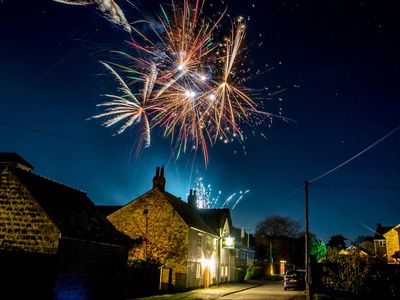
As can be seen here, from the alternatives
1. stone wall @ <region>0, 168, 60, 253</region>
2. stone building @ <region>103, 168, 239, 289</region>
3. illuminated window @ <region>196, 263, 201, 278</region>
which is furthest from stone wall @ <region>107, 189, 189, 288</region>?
stone wall @ <region>0, 168, 60, 253</region>

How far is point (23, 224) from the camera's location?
17109 mm

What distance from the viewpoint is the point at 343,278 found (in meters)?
22.0

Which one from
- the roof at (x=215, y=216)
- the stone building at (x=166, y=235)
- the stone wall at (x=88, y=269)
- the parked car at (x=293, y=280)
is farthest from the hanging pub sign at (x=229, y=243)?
the stone wall at (x=88, y=269)

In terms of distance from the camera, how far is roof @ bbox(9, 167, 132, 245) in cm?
1739

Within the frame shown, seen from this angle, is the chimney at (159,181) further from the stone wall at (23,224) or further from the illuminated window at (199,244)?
the stone wall at (23,224)

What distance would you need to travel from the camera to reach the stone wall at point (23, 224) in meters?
16.7

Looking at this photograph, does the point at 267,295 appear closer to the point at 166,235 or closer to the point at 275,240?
the point at 166,235

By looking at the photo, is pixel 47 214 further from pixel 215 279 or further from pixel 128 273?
pixel 215 279

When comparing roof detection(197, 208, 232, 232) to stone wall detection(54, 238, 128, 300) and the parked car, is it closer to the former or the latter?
the parked car

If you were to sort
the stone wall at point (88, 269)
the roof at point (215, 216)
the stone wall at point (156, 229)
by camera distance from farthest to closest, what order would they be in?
the roof at point (215, 216)
the stone wall at point (156, 229)
the stone wall at point (88, 269)

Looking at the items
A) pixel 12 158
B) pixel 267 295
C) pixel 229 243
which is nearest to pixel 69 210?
pixel 267 295

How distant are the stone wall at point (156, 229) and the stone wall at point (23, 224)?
48.7ft

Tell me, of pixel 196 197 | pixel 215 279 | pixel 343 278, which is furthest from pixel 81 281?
pixel 196 197

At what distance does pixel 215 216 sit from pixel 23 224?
27.9 meters
